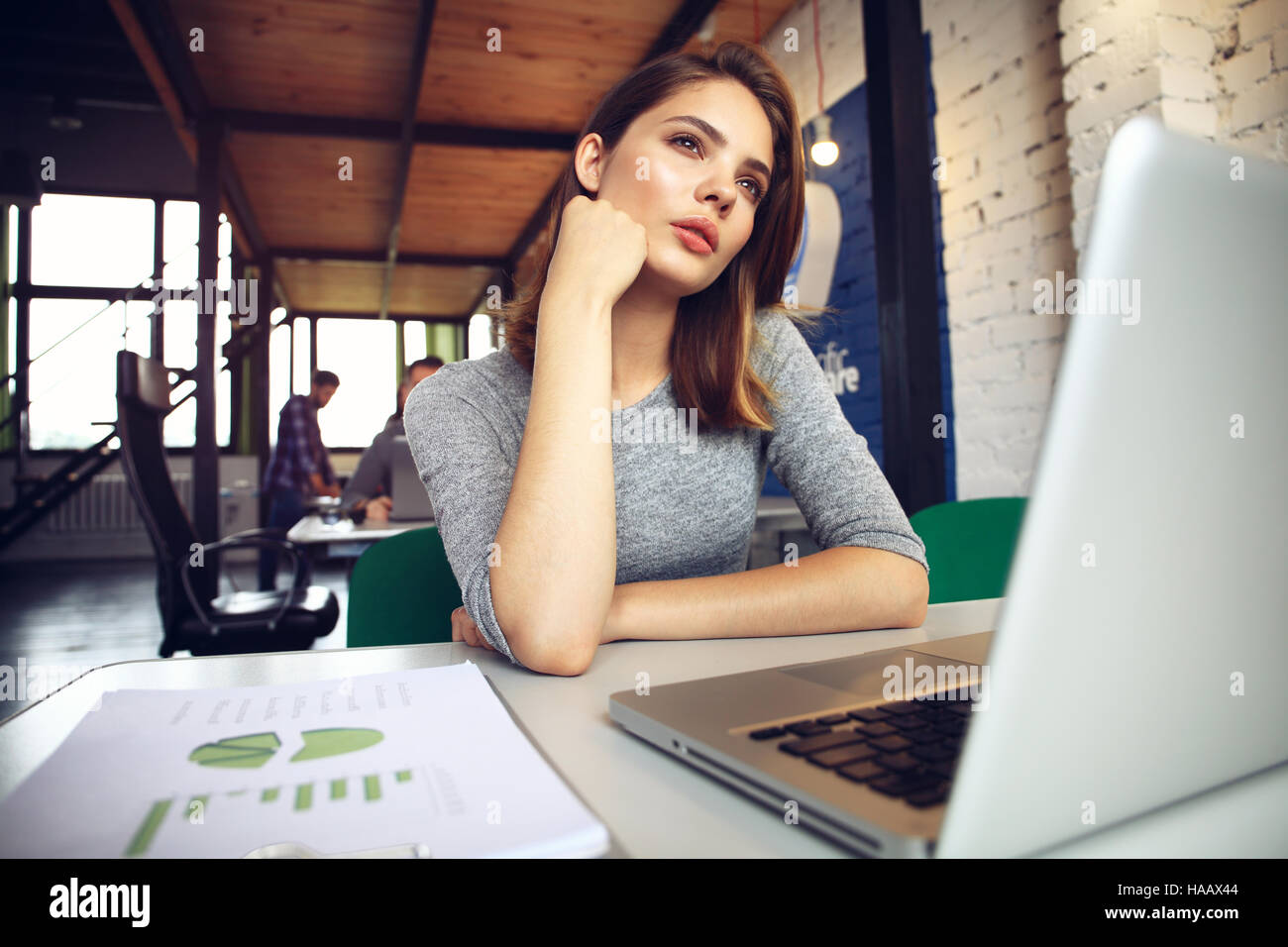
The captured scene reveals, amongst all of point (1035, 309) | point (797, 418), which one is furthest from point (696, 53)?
point (1035, 309)

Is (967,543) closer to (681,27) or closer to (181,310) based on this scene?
(681,27)

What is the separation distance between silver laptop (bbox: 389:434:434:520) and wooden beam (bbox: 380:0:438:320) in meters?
1.90

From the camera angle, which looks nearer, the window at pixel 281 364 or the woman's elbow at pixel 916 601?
the woman's elbow at pixel 916 601

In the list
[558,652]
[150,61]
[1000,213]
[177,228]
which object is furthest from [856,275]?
[177,228]

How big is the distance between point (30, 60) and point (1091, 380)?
8294mm

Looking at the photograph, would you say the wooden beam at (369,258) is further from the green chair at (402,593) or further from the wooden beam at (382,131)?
the green chair at (402,593)

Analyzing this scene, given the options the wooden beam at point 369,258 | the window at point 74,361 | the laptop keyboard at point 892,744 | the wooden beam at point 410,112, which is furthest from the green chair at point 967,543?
the window at point 74,361

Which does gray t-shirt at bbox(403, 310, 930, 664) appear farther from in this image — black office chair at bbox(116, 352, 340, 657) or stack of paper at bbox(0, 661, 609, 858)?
black office chair at bbox(116, 352, 340, 657)

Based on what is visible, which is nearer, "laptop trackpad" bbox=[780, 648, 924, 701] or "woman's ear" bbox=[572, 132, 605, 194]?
"laptop trackpad" bbox=[780, 648, 924, 701]

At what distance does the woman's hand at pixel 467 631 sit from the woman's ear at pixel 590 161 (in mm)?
678

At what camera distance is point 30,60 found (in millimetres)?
6098

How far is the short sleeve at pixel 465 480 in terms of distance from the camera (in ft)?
2.56

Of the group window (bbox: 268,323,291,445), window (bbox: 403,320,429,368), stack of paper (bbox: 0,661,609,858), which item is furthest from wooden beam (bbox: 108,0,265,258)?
window (bbox: 403,320,429,368)

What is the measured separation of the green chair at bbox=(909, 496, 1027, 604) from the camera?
139 centimetres
